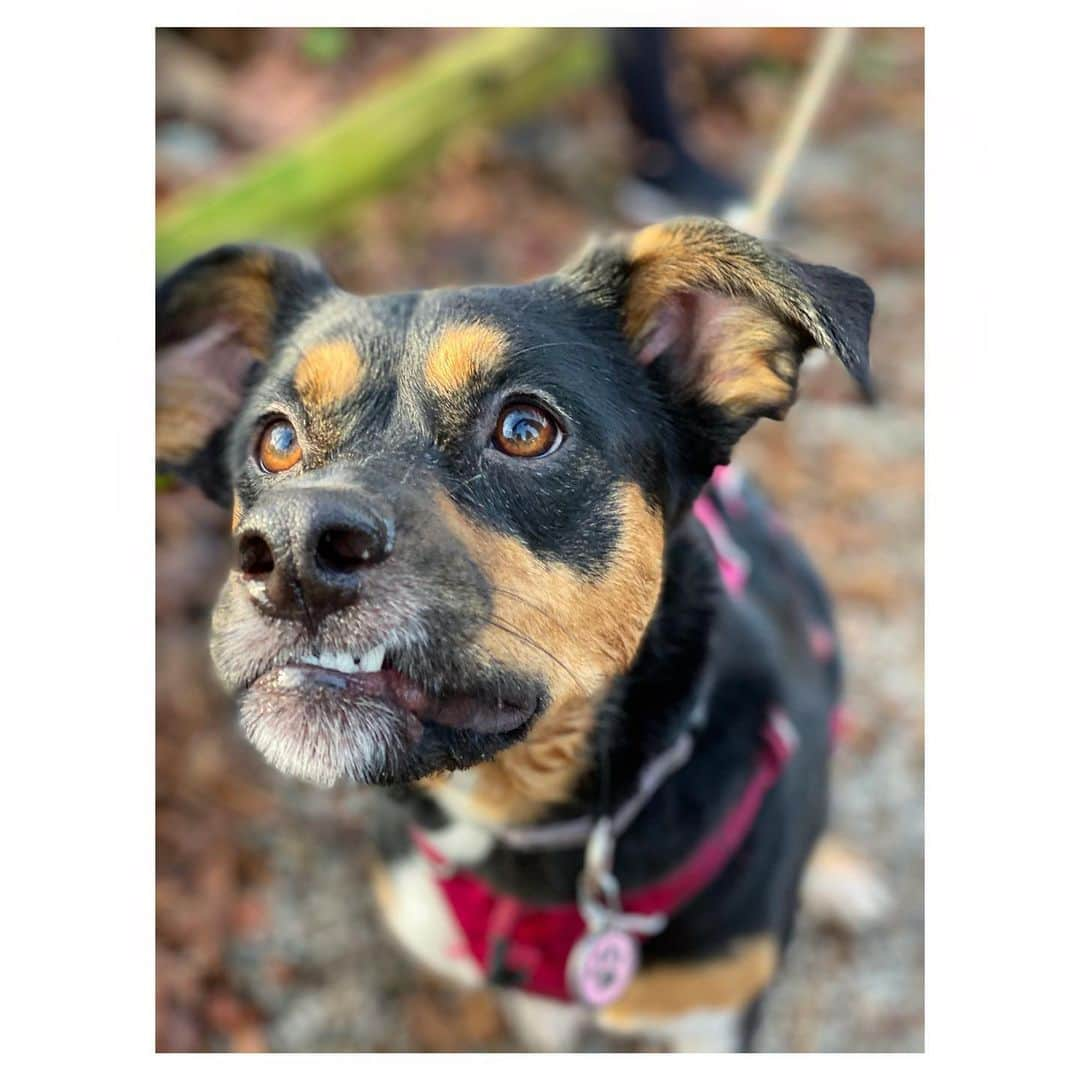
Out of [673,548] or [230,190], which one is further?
[230,190]

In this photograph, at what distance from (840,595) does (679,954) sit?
2.73 m

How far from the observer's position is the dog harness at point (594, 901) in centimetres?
276

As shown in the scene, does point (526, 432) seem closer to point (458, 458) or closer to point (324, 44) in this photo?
point (458, 458)

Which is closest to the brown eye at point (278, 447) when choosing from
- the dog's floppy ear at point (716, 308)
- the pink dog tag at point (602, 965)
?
the dog's floppy ear at point (716, 308)

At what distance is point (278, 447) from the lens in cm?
Result: 237

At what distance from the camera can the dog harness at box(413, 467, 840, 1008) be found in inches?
109

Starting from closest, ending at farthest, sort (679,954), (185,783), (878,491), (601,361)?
(601,361) → (679,954) → (185,783) → (878,491)

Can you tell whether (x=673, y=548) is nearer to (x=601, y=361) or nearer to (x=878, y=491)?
(x=601, y=361)

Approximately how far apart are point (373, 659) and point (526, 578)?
345 mm

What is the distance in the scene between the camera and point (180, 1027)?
11.7 ft

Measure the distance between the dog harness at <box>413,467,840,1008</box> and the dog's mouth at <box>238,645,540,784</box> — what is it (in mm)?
809

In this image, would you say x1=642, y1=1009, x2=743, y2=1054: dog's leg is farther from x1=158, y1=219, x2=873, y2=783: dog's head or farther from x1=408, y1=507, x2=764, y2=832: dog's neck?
x1=158, y1=219, x2=873, y2=783: dog's head

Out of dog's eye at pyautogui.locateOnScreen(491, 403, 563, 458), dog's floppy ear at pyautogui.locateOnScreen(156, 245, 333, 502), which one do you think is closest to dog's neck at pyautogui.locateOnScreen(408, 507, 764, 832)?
dog's eye at pyautogui.locateOnScreen(491, 403, 563, 458)
